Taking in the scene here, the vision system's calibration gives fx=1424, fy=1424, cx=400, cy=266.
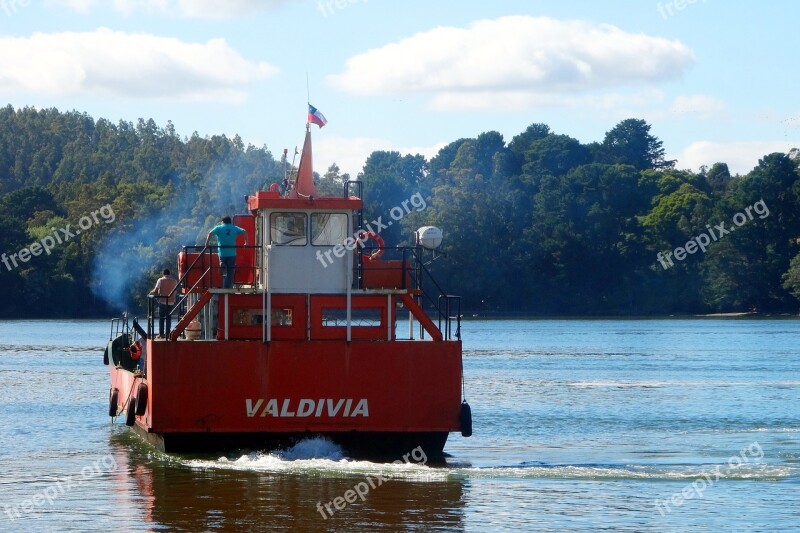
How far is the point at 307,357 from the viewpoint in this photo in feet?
73.8

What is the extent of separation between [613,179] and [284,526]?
128 meters

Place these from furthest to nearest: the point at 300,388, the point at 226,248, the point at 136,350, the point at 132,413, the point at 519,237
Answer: the point at 519,237 → the point at 136,350 → the point at 132,413 → the point at 226,248 → the point at 300,388

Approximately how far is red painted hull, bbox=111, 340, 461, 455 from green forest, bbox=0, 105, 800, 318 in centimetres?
8029

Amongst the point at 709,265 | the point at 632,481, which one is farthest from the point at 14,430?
the point at 709,265

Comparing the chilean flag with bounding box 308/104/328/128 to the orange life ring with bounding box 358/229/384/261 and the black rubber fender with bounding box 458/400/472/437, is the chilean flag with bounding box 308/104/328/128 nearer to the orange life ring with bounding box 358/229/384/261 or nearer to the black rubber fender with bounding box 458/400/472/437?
the orange life ring with bounding box 358/229/384/261

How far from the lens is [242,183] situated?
136 m

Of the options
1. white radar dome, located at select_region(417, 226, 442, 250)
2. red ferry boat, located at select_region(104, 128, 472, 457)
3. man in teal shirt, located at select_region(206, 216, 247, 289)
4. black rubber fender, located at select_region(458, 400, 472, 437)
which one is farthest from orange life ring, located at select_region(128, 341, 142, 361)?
black rubber fender, located at select_region(458, 400, 472, 437)

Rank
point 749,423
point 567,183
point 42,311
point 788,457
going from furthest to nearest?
point 567,183, point 42,311, point 749,423, point 788,457

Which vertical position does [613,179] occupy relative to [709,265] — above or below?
above

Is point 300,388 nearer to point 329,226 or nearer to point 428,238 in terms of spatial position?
point 329,226

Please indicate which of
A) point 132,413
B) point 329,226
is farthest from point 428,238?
point 132,413

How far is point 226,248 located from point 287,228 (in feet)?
3.65

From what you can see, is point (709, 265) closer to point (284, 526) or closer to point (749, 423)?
point (749, 423)

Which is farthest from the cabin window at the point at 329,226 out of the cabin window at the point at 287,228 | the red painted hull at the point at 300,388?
the red painted hull at the point at 300,388
